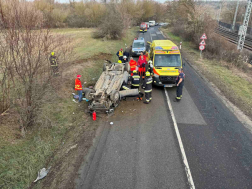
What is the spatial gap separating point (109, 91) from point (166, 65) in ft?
14.3

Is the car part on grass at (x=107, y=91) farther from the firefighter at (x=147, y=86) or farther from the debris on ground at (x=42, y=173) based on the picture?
the debris on ground at (x=42, y=173)

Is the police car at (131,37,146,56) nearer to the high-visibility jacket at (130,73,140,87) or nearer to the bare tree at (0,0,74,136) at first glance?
the high-visibility jacket at (130,73,140,87)

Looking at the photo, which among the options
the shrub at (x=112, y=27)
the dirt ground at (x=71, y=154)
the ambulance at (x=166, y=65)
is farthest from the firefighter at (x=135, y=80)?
the shrub at (x=112, y=27)

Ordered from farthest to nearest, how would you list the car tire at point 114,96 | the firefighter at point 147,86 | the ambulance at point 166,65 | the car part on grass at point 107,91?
the ambulance at point 166,65, the firefighter at point 147,86, the car tire at point 114,96, the car part on grass at point 107,91

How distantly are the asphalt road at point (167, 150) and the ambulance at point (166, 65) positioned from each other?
169 centimetres

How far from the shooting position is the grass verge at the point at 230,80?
903 cm

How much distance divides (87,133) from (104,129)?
2.17ft

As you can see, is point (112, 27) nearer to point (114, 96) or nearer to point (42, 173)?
point (114, 96)

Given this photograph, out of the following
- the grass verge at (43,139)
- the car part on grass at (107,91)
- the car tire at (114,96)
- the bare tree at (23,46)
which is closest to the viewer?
the bare tree at (23,46)

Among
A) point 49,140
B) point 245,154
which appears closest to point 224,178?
point 245,154

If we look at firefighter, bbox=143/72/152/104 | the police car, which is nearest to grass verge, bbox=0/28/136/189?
firefighter, bbox=143/72/152/104

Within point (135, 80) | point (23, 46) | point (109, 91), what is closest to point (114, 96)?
point (109, 91)

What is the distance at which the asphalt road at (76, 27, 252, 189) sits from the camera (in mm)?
4566

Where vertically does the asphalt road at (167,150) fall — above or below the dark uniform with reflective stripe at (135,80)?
below
